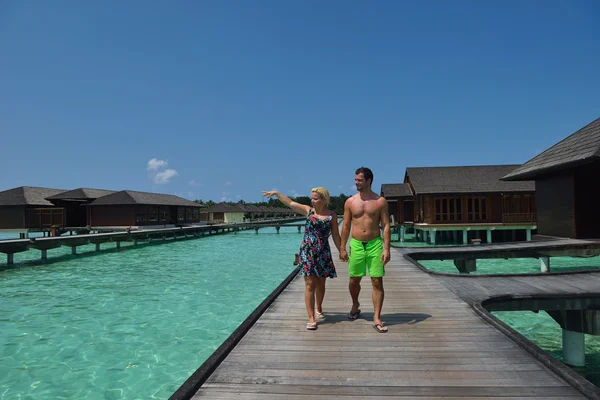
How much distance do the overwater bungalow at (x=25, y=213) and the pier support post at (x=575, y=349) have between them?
3827cm

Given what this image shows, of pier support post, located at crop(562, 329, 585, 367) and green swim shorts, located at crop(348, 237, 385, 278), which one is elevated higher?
green swim shorts, located at crop(348, 237, 385, 278)

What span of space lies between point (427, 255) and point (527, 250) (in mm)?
3393

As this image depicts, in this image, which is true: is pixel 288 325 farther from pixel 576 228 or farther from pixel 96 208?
pixel 96 208

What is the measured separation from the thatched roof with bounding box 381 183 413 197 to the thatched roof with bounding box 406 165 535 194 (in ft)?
7.95

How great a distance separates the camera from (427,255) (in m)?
12.8

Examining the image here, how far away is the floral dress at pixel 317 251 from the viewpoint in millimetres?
4613

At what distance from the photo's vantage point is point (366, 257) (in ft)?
15.2

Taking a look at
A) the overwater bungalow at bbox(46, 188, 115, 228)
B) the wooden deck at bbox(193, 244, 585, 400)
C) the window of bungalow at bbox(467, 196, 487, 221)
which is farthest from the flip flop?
the overwater bungalow at bbox(46, 188, 115, 228)

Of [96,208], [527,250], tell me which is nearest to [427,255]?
[527,250]

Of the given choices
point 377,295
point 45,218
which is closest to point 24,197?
point 45,218

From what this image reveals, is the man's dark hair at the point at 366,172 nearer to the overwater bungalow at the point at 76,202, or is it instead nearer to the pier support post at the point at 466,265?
the pier support post at the point at 466,265

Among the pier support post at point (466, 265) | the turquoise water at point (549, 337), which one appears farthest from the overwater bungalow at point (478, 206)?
the turquoise water at point (549, 337)

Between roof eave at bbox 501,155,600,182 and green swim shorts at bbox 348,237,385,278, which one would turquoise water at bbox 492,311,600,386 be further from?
roof eave at bbox 501,155,600,182

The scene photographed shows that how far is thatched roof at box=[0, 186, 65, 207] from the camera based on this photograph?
112ft
